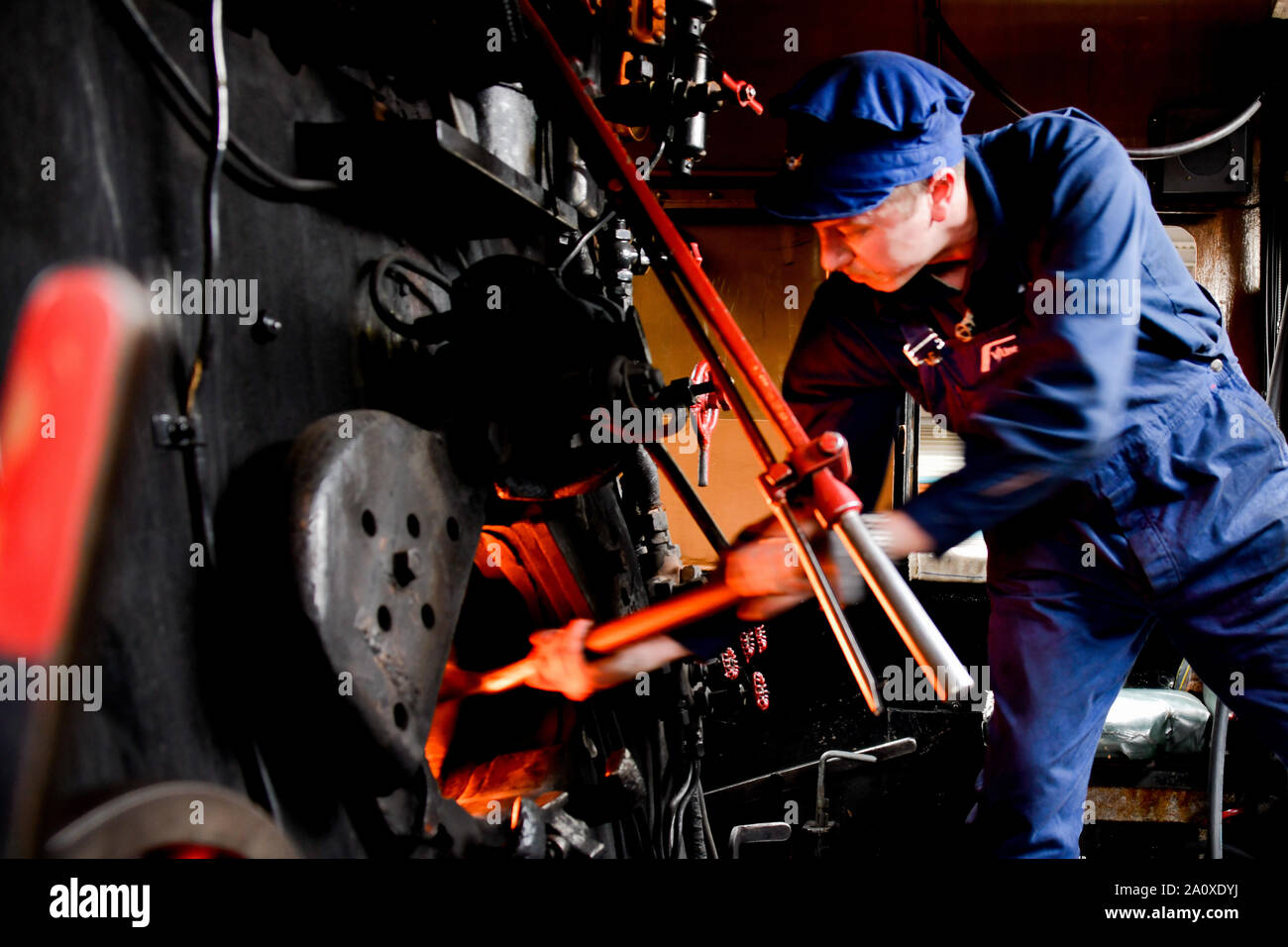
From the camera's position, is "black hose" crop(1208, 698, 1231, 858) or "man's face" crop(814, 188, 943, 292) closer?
"man's face" crop(814, 188, 943, 292)

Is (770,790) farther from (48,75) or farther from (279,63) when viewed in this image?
(48,75)

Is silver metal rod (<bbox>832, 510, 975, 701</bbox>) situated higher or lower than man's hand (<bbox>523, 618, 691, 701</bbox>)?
higher

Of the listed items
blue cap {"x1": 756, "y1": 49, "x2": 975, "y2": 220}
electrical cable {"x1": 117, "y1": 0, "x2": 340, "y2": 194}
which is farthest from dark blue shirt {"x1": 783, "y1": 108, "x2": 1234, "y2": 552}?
electrical cable {"x1": 117, "y1": 0, "x2": 340, "y2": 194}

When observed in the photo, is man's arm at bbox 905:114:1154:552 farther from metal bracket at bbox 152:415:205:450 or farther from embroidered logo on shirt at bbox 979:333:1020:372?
metal bracket at bbox 152:415:205:450

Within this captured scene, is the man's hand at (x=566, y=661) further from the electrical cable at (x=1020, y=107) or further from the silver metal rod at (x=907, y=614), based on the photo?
the electrical cable at (x=1020, y=107)

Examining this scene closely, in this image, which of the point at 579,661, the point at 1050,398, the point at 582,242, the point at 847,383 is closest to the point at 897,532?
the point at 1050,398

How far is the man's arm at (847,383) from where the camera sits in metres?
2.09

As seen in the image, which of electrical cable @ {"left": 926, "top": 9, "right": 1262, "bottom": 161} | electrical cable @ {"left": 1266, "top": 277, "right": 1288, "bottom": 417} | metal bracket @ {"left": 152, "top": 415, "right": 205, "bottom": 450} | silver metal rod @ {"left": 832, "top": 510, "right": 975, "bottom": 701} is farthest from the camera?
electrical cable @ {"left": 926, "top": 9, "right": 1262, "bottom": 161}

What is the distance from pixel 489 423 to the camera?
1.46 metres

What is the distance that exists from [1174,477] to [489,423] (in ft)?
4.24

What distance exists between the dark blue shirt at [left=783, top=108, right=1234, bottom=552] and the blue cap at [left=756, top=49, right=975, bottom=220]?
0.23 m

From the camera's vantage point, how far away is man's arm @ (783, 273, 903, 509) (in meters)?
2.09

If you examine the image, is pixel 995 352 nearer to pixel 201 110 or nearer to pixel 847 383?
pixel 847 383

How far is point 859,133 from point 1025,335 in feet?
→ 1.61
